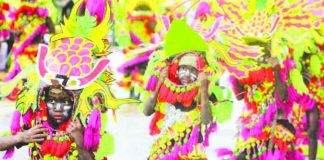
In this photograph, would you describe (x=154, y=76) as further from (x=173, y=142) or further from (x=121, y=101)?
(x=121, y=101)

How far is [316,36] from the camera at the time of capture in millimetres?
6262

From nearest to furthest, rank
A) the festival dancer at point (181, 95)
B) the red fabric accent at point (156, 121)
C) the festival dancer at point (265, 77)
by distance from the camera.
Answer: the festival dancer at point (181, 95)
the red fabric accent at point (156, 121)
the festival dancer at point (265, 77)

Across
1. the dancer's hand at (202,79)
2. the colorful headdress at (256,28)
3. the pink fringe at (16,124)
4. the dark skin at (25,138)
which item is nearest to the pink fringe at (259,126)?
the colorful headdress at (256,28)

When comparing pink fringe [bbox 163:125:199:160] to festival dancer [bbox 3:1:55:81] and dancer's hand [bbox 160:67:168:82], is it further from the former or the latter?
festival dancer [bbox 3:1:55:81]

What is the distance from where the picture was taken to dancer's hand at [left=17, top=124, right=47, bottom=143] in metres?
4.18

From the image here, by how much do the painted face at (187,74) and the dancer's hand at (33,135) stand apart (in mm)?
1189

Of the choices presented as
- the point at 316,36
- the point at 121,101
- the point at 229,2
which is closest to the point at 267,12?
the point at 229,2

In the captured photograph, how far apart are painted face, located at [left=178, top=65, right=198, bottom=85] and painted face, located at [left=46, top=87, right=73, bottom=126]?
100cm

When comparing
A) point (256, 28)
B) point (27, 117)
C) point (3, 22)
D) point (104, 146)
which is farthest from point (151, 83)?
point (3, 22)

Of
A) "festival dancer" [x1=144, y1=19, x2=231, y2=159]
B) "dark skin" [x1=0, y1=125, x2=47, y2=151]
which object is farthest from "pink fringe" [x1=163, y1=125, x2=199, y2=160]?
"dark skin" [x1=0, y1=125, x2=47, y2=151]

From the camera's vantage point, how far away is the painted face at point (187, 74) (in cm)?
502

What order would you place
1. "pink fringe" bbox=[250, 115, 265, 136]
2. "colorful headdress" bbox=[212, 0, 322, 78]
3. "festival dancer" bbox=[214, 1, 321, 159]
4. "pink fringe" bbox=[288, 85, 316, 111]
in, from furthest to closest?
"pink fringe" bbox=[288, 85, 316, 111]
"pink fringe" bbox=[250, 115, 265, 136]
"festival dancer" bbox=[214, 1, 321, 159]
"colorful headdress" bbox=[212, 0, 322, 78]

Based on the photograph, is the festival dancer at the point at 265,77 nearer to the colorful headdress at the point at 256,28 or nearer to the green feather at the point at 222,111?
the colorful headdress at the point at 256,28

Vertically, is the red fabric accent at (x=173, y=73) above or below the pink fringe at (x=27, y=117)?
above
